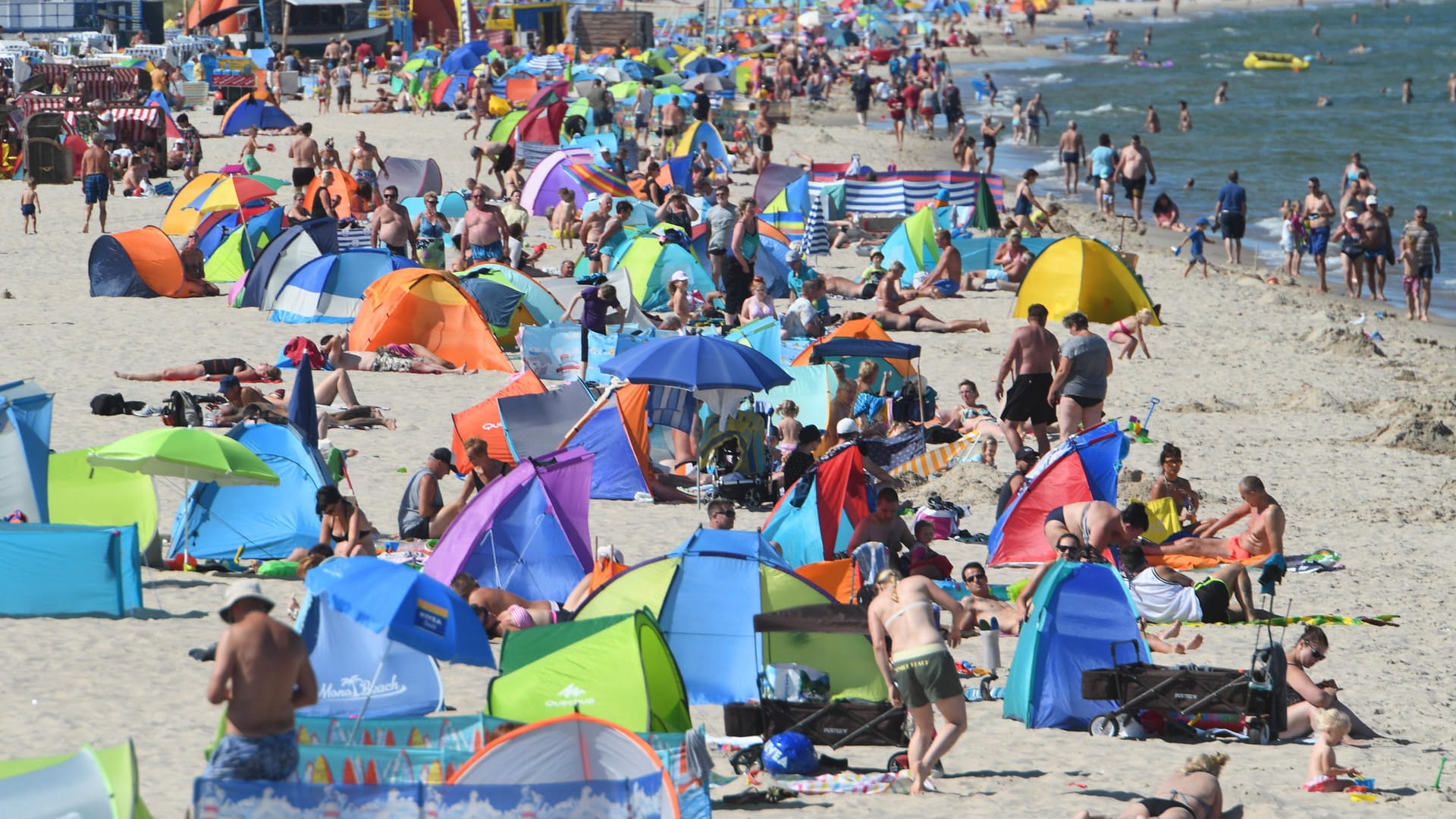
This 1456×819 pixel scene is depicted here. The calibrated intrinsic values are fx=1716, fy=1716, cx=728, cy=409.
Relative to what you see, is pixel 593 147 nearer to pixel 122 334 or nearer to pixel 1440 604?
pixel 122 334

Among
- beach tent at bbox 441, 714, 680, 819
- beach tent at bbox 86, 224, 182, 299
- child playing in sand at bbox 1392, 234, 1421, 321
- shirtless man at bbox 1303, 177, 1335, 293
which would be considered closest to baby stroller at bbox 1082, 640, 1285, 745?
beach tent at bbox 441, 714, 680, 819

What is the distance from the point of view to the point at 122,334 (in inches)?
597

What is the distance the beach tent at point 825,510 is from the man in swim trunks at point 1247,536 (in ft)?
5.99

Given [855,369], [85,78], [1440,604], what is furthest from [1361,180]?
[85,78]

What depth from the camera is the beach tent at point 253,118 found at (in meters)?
28.5

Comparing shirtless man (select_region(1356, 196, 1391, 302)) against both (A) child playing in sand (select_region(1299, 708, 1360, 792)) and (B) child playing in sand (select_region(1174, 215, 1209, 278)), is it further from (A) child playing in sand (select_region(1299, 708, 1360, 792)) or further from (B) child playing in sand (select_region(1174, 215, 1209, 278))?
(A) child playing in sand (select_region(1299, 708, 1360, 792))

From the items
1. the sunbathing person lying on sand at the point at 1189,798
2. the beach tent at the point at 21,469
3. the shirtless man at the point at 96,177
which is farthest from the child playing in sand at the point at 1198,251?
the sunbathing person lying on sand at the point at 1189,798

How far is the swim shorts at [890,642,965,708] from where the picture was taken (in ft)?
21.8

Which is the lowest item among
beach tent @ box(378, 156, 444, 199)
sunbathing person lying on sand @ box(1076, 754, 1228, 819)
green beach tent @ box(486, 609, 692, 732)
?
sunbathing person lying on sand @ box(1076, 754, 1228, 819)

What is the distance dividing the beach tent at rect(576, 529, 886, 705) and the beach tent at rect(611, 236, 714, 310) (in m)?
8.27

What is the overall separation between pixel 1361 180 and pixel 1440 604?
13864mm

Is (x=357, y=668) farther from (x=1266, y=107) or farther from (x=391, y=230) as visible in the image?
(x=1266, y=107)

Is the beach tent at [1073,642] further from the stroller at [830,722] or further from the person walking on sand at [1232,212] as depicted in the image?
the person walking on sand at [1232,212]

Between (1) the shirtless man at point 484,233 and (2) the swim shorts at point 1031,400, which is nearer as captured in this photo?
(2) the swim shorts at point 1031,400
